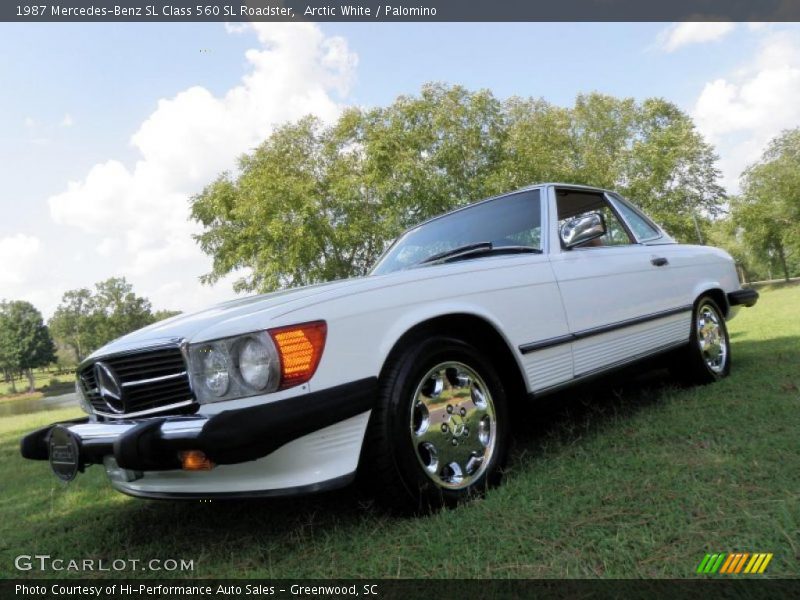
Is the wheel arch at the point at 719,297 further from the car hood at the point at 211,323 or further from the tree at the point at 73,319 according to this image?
the tree at the point at 73,319

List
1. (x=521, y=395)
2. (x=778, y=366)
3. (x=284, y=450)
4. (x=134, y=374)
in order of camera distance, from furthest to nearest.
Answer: (x=778, y=366) → (x=521, y=395) → (x=134, y=374) → (x=284, y=450)

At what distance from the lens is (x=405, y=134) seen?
20406 millimetres

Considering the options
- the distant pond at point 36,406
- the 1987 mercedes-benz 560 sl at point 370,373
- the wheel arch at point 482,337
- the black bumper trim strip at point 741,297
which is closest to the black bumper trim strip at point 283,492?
the 1987 mercedes-benz 560 sl at point 370,373

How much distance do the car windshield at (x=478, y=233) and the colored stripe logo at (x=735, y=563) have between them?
1.81 meters

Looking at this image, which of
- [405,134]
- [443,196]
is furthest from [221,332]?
[405,134]

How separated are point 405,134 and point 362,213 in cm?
341

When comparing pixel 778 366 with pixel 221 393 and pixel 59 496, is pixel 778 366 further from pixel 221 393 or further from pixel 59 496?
pixel 59 496

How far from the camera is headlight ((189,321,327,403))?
196 cm

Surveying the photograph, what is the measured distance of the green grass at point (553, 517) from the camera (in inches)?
72.8

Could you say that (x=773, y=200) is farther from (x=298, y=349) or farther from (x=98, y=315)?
(x=98, y=315)

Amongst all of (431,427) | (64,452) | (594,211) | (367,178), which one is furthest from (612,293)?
(367,178)

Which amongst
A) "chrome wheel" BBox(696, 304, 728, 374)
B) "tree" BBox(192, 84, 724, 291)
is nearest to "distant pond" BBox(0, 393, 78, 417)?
"tree" BBox(192, 84, 724, 291)

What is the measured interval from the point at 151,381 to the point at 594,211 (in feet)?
9.19

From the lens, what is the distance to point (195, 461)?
192 cm
